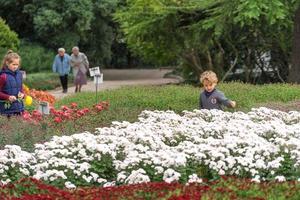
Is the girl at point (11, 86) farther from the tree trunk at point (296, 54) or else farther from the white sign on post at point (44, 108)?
the tree trunk at point (296, 54)

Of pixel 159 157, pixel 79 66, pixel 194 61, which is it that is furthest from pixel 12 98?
pixel 194 61

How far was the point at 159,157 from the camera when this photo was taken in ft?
23.1

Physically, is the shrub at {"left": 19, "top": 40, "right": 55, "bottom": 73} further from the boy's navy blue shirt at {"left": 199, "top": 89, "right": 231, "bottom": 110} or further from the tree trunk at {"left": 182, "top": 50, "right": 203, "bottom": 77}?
the boy's navy blue shirt at {"left": 199, "top": 89, "right": 231, "bottom": 110}

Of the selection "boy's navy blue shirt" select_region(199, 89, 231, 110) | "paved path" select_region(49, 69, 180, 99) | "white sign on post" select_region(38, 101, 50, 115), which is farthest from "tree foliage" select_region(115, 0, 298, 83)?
"white sign on post" select_region(38, 101, 50, 115)

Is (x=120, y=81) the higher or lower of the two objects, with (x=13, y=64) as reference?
lower

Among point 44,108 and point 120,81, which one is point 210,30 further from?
point 120,81

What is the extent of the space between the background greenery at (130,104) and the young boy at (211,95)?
3.56ft

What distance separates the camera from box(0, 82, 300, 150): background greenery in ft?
30.3

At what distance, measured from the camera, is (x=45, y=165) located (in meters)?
6.97

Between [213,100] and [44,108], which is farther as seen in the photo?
[213,100]

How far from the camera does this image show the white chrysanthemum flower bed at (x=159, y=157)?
6.85m

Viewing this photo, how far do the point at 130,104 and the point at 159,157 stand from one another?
592 centimetres

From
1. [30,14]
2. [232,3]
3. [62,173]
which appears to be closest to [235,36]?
[232,3]

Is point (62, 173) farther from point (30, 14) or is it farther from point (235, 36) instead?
point (30, 14)
